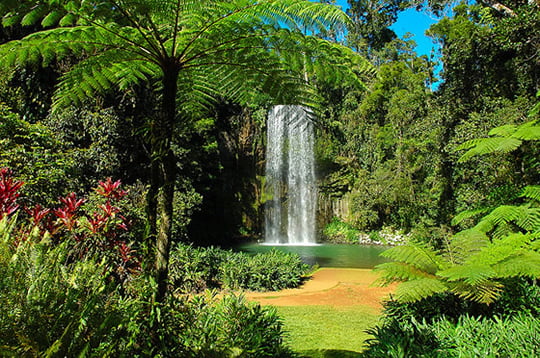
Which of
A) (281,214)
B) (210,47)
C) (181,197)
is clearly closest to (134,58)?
(210,47)

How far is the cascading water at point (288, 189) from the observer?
58.3ft

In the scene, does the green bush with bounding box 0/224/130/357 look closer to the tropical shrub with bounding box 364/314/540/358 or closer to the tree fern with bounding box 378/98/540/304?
the tropical shrub with bounding box 364/314/540/358

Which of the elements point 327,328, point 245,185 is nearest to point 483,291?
point 327,328

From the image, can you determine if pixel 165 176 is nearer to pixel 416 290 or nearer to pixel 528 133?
pixel 416 290

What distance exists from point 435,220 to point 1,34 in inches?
590

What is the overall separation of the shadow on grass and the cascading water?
1458 centimetres

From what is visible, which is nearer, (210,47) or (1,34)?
(210,47)

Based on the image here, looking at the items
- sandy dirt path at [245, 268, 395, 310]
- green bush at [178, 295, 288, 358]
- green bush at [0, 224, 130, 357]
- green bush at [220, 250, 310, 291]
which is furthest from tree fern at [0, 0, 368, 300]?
green bush at [220, 250, 310, 291]

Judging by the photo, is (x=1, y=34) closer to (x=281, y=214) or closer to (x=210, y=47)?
(x=210, y=47)

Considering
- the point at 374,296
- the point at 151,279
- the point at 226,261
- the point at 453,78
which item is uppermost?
the point at 453,78

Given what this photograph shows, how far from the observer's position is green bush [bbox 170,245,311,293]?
6.03m

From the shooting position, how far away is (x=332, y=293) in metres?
5.75

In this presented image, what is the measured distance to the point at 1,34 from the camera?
7.64 metres

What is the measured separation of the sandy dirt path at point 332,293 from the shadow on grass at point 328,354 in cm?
180
